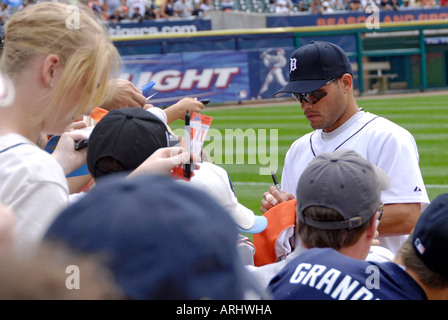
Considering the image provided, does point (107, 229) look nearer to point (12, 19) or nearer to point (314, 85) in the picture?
point (12, 19)

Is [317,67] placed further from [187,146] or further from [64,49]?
[64,49]

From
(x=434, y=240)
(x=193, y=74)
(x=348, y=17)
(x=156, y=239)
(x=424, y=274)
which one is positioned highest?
(x=156, y=239)

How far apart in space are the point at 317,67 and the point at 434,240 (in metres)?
1.80

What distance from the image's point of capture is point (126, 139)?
7.42ft

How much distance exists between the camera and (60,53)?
1.88 meters

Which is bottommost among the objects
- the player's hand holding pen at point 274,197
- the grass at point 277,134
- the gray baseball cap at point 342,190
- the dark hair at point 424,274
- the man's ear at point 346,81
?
the grass at point 277,134

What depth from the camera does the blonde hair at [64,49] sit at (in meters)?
1.88

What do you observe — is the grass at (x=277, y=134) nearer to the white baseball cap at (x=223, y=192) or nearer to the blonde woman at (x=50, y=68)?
the white baseball cap at (x=223, y=192)

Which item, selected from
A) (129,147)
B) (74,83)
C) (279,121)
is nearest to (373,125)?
(129,147)

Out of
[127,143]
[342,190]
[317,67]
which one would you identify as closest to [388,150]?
[317,67]

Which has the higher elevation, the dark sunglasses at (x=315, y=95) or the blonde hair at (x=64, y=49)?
the blonde hair at (x=64, y=49)

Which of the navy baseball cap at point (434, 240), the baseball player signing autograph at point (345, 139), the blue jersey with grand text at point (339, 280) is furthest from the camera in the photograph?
the baseball player signing autograph at point (345, 139)

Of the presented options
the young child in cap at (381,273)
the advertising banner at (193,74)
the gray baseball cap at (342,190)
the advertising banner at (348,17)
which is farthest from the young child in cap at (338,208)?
the advertising banner at (348,17)

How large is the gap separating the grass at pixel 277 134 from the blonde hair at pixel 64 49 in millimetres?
2679
